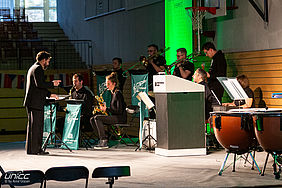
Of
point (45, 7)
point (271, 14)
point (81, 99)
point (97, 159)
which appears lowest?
point (97, 159)

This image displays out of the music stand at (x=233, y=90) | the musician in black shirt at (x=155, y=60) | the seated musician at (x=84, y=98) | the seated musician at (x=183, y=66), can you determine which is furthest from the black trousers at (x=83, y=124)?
the music stand at (x=233, y=90)

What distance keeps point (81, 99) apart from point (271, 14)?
11.3 feet

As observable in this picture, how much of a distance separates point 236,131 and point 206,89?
2.37 m

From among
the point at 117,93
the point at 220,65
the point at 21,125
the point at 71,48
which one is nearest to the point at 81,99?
the point at 117,93

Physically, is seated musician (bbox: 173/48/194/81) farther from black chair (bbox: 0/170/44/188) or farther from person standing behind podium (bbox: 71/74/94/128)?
black chair (bbox: 0/170/44/188)

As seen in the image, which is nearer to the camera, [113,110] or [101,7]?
[113,110]

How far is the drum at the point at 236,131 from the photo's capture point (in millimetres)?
5602

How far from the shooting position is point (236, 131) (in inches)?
223

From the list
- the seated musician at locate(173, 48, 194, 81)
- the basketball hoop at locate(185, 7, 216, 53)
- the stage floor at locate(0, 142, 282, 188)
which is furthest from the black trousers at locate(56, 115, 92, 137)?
the basketball hoop at locate(185, 7, 216, 53)

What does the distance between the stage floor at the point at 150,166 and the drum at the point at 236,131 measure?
333 millimetres

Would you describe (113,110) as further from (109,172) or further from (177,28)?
(109,172)

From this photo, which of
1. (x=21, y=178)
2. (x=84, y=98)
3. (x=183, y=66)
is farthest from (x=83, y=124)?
(x=21, y=178)

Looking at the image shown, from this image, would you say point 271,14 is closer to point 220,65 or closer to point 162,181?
point 220,65

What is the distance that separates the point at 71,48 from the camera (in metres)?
17.4
